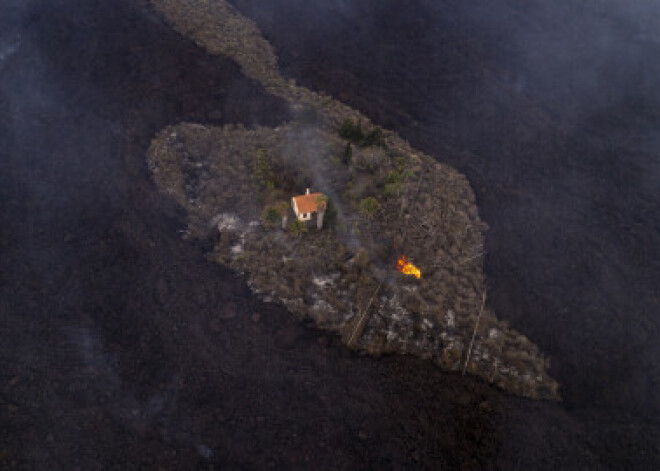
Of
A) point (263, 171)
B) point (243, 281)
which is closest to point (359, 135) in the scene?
point (263, 171)

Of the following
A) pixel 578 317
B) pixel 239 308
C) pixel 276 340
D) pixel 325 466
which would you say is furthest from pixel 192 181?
pixel 578 317

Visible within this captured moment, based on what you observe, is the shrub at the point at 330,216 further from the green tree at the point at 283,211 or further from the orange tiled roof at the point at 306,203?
the green tree at the point at 283,211

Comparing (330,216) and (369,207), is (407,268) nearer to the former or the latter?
(369,207)

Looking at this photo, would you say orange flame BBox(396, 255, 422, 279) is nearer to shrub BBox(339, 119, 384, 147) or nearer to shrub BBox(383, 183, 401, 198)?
shrub BBox(383, 183, 401, 198)

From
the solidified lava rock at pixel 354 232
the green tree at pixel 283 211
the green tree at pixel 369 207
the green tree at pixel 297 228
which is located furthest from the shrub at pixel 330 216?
the green tree at pixel 283 211

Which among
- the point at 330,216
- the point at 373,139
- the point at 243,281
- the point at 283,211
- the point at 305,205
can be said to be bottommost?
the point at 243,281

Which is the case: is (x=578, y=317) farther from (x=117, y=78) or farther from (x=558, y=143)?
(x=117, y=78)
